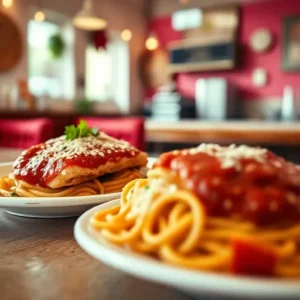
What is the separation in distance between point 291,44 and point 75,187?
5384mm

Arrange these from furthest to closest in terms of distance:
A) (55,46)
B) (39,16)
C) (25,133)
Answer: (55,46) < (39,16) < (25,133)

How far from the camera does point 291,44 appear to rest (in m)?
5.73

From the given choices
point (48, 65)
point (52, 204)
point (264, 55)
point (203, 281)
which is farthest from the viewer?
point (264, 55)

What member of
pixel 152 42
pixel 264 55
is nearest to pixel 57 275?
pixel 264 55

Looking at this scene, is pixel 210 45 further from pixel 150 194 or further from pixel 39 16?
pixel 150 194

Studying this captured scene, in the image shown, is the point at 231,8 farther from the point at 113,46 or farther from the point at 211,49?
the point at 113,46

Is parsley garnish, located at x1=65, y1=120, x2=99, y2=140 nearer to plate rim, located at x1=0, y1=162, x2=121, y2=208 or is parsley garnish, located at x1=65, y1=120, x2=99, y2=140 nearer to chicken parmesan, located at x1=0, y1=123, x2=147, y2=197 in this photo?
chicken parmesan, located at x1=0, y1=123, x2=147, y2=197

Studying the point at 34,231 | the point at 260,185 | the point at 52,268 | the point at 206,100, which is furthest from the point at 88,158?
the point at 206,100

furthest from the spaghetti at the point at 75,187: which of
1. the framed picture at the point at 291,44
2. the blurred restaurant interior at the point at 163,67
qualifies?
the framed picture at the point at 291,44

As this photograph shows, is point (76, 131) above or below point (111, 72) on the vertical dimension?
below

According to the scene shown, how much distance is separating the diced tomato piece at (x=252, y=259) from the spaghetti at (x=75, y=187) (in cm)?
62

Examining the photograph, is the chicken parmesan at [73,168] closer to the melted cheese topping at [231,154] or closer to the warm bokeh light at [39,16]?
the melted cheese topping at [231,154]

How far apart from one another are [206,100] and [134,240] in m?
5.61

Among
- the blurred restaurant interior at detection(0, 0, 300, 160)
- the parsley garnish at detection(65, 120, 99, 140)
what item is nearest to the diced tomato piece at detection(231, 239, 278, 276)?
the parsley garnish at detection(65, 120, 99, 140)
